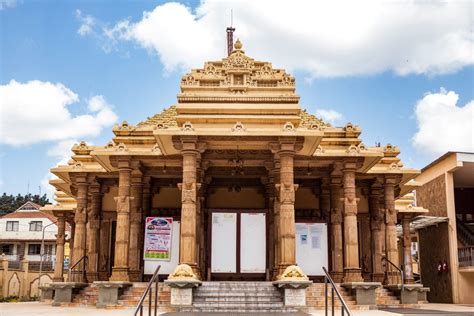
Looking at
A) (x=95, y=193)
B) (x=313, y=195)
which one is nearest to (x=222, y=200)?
(x=313, y=195)

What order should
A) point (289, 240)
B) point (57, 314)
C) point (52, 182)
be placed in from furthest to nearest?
1. point (52, 182)
2. point (289, 240)
3. point (57, 314)

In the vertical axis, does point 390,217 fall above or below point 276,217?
above

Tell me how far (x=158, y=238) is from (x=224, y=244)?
252cm

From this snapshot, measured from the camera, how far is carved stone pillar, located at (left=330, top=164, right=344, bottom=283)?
19625mm

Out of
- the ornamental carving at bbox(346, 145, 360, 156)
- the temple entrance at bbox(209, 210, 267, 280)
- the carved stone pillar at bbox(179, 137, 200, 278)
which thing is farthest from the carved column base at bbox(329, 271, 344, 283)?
the carved stone pillar at bbox(179, 137, 200, 278)

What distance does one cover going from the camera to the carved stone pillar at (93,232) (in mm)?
20609

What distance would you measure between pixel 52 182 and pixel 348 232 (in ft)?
42.7

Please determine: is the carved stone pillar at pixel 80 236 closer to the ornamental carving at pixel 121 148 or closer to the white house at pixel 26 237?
the ornamental carving at pixel 121 148

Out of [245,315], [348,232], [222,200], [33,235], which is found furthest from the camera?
[33,235]

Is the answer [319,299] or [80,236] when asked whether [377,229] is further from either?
[80,236]

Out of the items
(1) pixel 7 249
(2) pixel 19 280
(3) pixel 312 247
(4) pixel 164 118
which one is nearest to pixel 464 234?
(3) pixel 312 247

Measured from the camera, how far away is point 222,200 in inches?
854

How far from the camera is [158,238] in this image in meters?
19.1

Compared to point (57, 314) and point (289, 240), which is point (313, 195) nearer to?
point (289, 240)
